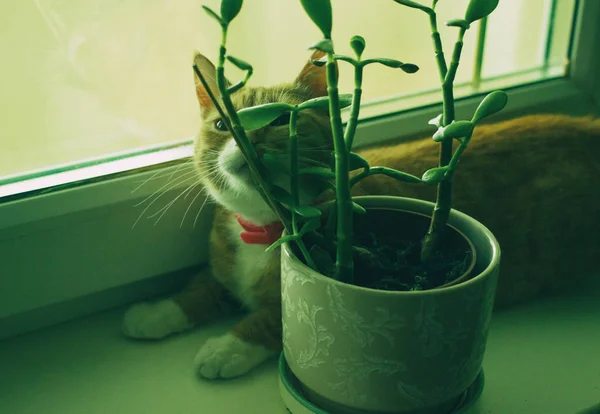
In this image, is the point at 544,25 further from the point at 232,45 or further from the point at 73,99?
the point at 73,99

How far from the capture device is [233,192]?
2.48ft

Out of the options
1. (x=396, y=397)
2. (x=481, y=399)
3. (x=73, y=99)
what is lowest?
(x=481, y=399)

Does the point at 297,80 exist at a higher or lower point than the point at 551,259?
higher

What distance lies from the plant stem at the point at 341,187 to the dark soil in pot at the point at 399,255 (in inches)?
1.1

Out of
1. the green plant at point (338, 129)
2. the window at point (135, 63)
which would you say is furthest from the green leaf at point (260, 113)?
the window at point (135, 63)

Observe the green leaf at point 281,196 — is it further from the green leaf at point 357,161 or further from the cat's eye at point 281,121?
the cat's eye at point 281,121

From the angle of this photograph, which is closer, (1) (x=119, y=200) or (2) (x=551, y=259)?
(1) (x=119, y=200)

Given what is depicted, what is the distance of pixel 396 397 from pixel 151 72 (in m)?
0.56

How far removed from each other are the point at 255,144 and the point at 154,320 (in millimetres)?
283

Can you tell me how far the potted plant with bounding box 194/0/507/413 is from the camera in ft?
1.62

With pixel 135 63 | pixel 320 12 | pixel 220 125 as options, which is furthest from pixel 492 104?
pixel 135 63

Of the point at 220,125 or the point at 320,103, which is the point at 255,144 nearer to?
the point at 220,125

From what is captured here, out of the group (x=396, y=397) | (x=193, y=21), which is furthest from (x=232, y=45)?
(x=396, y=397)

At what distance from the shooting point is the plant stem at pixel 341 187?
460 mm
